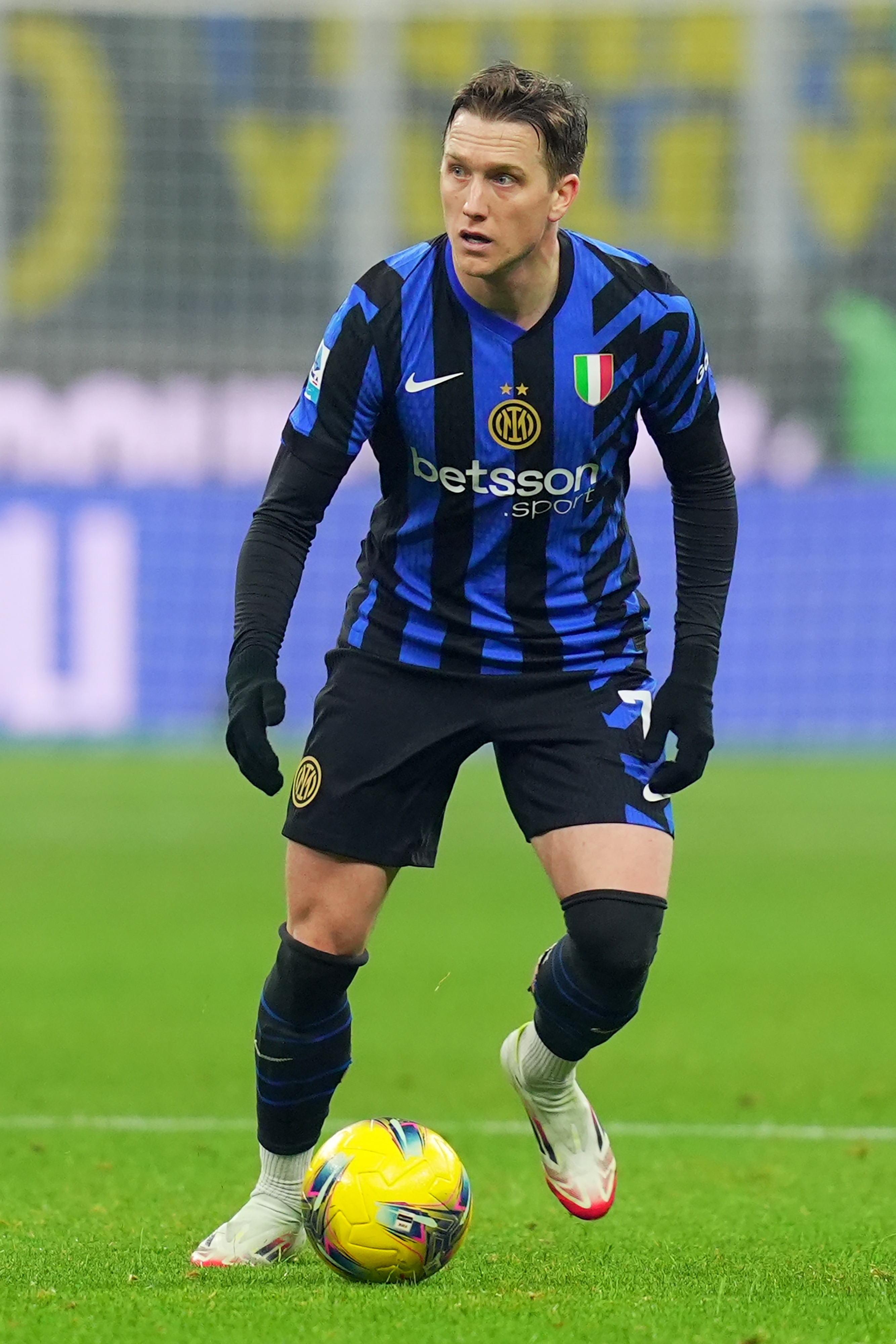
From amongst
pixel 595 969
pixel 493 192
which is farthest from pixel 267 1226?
pixel 493 192

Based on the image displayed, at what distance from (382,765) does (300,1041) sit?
0.56 meters

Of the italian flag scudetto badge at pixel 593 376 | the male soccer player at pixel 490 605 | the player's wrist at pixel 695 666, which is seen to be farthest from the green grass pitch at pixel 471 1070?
the italian flag scudetto badge at pixel 593 376

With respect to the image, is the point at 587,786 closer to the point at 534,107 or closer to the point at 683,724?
the point at 683,724

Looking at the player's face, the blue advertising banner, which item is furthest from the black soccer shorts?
the blue advertising banner

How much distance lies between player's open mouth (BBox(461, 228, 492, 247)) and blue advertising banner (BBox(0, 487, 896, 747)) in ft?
35.0

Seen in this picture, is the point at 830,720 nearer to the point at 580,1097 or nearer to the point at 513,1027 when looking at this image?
the point at 513,1027

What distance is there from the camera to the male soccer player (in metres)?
4.11

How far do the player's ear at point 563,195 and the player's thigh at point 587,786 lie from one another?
87cm

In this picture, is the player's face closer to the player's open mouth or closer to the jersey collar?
the player's open mouth

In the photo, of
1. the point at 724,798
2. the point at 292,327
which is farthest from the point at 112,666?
the point at 292,327

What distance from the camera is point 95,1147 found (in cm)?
557

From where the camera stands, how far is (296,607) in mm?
15328

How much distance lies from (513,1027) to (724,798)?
603 cm

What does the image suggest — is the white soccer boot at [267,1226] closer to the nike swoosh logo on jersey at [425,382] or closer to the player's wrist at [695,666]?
the player's wrist at [695,666]
